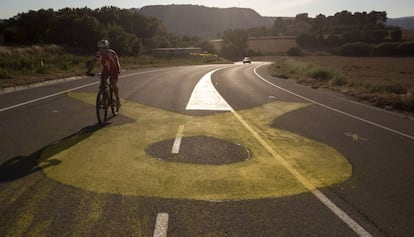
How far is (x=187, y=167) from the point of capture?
6484 millimetres

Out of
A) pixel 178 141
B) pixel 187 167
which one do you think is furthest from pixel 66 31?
pixel 187 167

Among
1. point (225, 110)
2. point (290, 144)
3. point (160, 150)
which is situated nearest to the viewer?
point (160, 150)

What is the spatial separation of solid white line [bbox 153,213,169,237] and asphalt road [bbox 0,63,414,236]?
0.04 feet

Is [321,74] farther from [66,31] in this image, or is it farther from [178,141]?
[66,31]

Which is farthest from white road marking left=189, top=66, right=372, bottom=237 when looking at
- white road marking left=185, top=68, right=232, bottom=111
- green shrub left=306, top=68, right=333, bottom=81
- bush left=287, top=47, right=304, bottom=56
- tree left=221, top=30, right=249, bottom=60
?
tree left=221, top=30, right=249, bottom=60

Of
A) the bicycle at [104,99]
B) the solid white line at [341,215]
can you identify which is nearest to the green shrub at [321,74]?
the bicycle at [104,99]

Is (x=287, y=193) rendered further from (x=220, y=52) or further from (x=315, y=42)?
(x=315, y=42)

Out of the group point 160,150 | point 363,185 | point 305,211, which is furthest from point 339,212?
point 160,150

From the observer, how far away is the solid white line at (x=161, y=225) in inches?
164

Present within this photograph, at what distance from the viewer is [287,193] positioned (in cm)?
548

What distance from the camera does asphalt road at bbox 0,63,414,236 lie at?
14.6 feet

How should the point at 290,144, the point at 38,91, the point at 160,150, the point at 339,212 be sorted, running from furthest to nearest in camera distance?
the point at 38,91 → the point at 290,144 → the point at 160,150 → the point at 339,212

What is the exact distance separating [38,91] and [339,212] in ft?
47.8

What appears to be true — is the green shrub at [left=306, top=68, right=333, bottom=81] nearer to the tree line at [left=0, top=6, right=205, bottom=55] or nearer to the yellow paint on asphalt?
the yellow paint on asphalt
